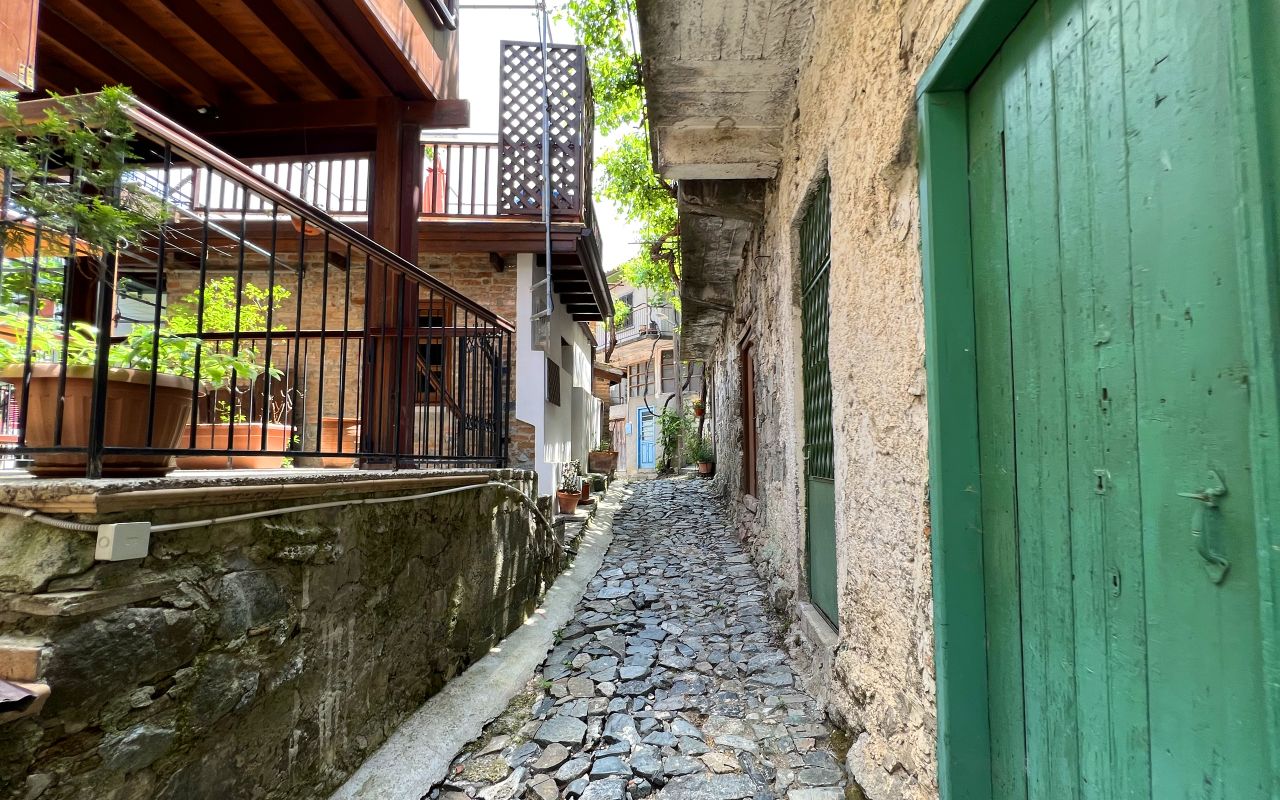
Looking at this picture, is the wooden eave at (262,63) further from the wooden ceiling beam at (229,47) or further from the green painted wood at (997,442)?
the green painted wood at (997,442)

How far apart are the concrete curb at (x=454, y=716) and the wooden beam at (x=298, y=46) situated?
146 inches

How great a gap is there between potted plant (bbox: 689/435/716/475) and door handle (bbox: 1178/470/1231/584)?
413 inches

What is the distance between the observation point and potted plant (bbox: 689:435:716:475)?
A: 12820 mm

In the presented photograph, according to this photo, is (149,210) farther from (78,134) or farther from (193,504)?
(193,504)

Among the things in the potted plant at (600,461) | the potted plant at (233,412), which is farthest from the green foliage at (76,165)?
the potted plant at (600,461)

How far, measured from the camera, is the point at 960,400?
153 cm


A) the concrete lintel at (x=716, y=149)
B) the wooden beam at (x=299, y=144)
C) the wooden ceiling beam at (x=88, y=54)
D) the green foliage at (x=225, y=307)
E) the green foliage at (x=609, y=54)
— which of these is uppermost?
the green foliage at (x=609, y=54)

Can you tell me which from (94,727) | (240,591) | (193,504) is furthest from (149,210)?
(94,727)

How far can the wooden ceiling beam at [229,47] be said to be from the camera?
3.30 metres

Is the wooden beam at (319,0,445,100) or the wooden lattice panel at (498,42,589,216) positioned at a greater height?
the wooden lattice panel at (498,42,589,216)

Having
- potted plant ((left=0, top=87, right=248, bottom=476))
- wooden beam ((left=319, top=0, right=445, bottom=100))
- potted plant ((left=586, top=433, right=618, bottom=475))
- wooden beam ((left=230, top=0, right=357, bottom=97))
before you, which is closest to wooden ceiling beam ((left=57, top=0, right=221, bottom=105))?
wooden beam ((left=230, top=0, right=357, bottom=97))

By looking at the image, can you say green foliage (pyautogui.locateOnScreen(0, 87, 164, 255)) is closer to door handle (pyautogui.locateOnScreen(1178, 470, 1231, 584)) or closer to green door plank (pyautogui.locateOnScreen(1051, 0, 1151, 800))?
green door plank (pyautogui.locateOnScreen(1051, 0, 1151, 800))

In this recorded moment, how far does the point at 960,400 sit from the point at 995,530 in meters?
0.33

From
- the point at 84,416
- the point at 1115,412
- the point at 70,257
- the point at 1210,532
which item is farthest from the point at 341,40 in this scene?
the point at 1210,532
